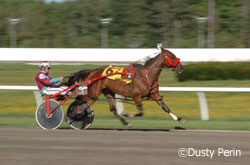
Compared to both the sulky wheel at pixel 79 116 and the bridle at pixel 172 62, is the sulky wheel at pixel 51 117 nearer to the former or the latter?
the sulky wheel at pixel 79 116

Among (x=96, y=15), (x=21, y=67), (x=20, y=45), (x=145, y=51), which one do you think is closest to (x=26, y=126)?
(x=21, y=67)

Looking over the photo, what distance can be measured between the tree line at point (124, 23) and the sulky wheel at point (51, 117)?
2256cm

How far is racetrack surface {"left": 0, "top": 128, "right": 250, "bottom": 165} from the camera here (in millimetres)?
6320

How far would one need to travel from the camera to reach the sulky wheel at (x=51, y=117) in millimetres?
9445

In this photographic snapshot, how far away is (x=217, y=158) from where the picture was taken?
21.0 feet

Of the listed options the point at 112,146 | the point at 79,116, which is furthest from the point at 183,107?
the point at 112,146

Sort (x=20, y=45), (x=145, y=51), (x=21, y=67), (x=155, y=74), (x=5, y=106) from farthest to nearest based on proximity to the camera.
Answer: (x=20, y=45)
(x=145, y=51)
(x=21, y=67)
(x=5, y=106)
(x=155, y=74)

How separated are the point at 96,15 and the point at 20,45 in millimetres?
7321

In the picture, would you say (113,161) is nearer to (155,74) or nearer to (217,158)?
(217,158)

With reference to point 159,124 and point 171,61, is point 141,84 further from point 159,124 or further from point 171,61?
point 159,124

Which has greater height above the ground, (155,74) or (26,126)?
(155,74)

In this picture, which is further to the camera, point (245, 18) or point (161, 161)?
point (245, 18)

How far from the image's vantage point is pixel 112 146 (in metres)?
7.35

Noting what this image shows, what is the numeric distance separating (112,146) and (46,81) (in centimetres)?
260
